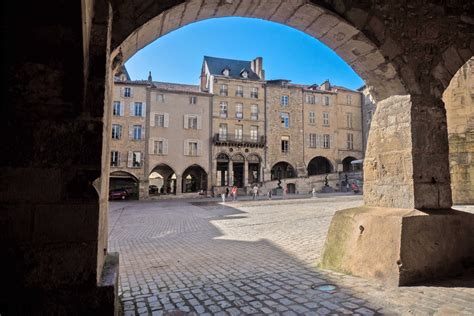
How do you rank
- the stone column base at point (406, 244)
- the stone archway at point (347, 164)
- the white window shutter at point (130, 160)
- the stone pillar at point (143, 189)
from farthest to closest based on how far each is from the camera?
the stone archway at point (347, 164)
the white window shutter at point (130, 160)
the stone pillar at point (143, 189)
the stone column base at point (406, 244)

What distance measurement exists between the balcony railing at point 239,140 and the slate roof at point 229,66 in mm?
6607

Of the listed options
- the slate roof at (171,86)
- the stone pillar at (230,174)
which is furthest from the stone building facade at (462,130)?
the slate roof at (171,86)

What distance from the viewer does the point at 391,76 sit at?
9.94ft

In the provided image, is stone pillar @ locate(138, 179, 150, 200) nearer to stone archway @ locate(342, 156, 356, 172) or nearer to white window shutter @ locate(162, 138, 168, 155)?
white window shutter @ locate(162, 138, 168, 155)

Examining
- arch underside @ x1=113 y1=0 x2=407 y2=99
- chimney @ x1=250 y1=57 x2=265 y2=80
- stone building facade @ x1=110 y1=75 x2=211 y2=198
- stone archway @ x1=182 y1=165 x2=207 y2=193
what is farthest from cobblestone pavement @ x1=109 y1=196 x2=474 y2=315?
chimney @ x1=250 y1=57 x2=265 y2=80

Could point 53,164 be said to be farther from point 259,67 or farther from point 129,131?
point 259,67

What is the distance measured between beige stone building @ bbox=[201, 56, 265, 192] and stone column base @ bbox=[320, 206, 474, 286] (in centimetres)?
2497

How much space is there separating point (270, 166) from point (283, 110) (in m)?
6.44

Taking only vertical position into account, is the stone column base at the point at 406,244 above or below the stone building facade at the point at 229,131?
below

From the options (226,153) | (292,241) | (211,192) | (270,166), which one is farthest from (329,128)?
(292,241)

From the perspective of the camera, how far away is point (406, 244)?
2664mm

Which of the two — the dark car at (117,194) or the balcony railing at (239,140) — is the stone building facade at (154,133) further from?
the dark car at (117,194)

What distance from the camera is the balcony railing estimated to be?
28.6 meters

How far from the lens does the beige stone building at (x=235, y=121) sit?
95.0 feet
